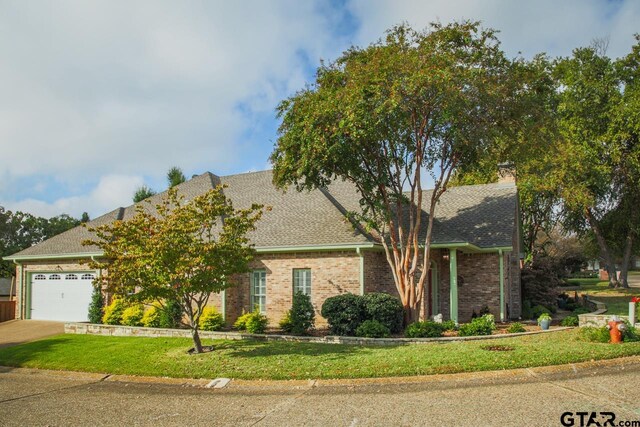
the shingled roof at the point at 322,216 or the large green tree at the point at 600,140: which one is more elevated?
the large green tree at the point at 600,140

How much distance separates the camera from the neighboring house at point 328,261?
1769 centimetres

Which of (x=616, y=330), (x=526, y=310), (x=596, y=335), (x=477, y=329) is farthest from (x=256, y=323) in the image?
(x=526, y=310)

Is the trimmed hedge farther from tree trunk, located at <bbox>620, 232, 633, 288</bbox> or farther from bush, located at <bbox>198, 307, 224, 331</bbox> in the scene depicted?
tree trunk, located at <bbox>620, 232, 633, 288</bbox>

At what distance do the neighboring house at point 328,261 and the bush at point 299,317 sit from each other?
1.12m

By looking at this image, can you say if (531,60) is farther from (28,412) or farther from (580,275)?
(580,275)

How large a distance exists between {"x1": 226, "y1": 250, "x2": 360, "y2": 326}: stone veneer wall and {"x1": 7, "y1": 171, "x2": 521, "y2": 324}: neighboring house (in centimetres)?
4

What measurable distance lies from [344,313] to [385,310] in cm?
125

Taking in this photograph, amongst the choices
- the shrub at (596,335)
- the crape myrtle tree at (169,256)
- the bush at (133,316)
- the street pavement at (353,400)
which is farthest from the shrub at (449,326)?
the bush at (133,316)

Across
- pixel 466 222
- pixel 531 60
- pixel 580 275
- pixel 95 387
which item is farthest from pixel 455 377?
pixel 580 275

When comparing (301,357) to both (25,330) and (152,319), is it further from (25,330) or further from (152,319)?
(25,330)

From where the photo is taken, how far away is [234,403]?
30.2ft

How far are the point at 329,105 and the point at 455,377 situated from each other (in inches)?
337

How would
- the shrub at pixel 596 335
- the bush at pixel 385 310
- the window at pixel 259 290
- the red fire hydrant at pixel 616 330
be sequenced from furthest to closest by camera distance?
the window at pixel 259 290 → the bush at pixel 385 310 → the shrub at pixel 596 335 → the red fire hydrant at pixel 616 330

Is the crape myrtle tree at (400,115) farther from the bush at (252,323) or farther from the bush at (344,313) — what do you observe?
the bush at (252,323)
